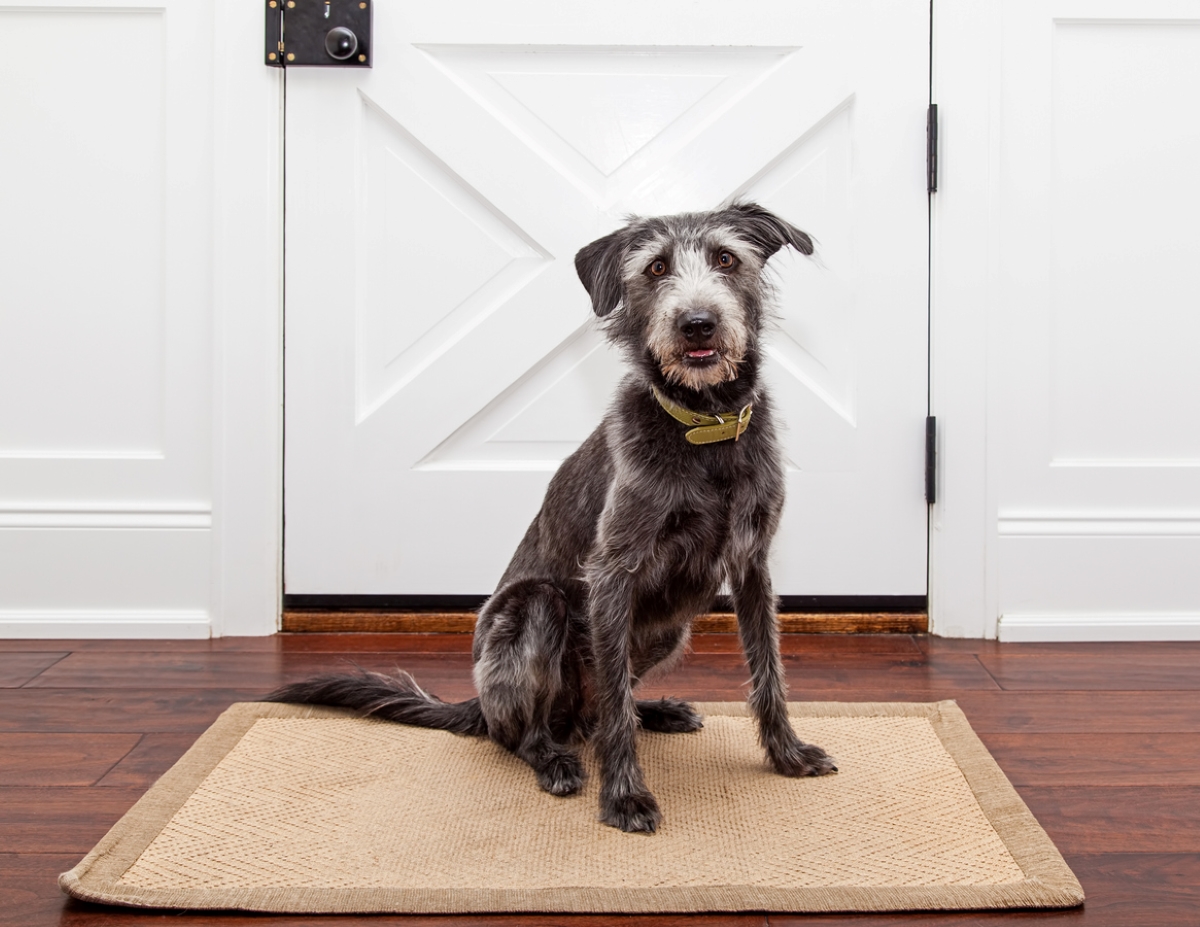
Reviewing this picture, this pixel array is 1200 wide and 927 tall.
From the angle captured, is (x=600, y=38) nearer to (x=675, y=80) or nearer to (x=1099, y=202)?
(x=675, y=80)

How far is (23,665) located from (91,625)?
27 cm

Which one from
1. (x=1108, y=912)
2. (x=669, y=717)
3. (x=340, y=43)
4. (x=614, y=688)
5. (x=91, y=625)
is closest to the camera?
(x=1108, y=912)

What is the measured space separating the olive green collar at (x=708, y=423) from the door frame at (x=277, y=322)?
125 cm

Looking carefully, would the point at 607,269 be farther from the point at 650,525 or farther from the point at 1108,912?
the point at 1108,912

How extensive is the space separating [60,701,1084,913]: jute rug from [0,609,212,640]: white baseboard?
0.82 m

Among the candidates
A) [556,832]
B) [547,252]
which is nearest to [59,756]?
[556,832]

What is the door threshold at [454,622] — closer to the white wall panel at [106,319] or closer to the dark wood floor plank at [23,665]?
the white wall panel at [106,319]

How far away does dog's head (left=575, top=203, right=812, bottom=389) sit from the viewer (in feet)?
5.75

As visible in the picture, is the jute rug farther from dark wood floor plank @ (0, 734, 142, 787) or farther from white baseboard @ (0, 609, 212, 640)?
white baseboard @ (0, 609, 212, 640)

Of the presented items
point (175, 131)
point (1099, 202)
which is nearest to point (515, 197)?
point (175, 131)

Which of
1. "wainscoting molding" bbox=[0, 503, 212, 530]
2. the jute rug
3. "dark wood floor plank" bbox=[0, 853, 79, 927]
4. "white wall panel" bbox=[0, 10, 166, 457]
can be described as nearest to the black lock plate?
"white wall panel" bbox=[0, 10, 166, 457]

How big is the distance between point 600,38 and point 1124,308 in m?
1.65

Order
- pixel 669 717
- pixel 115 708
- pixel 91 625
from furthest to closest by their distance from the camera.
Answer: pixel 91 625 → pixel 115 708 → pixel 669 717

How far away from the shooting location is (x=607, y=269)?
6.26 feet
